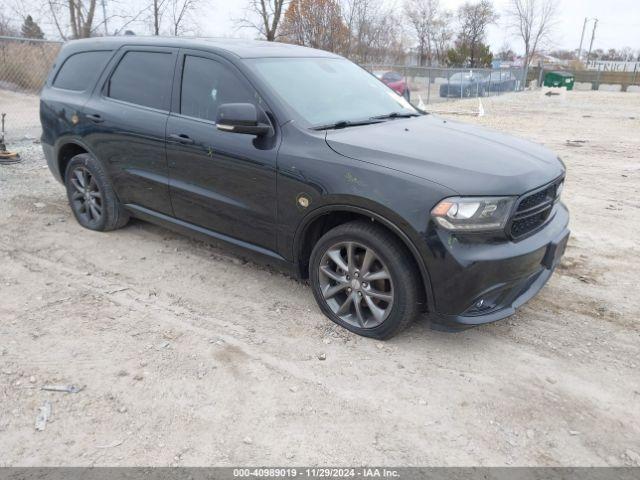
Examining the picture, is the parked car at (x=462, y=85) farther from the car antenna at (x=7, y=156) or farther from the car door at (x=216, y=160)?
the car door at (x=216, y=160)

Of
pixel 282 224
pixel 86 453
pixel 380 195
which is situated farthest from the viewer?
pixel 282 224

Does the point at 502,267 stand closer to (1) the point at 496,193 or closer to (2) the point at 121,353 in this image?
(1) the point at 496,193

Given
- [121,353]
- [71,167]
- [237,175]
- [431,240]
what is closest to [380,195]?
[431,240]

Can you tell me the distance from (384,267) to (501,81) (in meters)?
29.8

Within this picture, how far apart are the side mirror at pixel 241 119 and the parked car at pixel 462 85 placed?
72.4 ft

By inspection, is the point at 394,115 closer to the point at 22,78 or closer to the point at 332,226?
the point at 332,226

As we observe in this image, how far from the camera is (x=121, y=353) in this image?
3.27 m

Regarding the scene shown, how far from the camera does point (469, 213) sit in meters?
2.91

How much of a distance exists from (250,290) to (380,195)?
156 cm

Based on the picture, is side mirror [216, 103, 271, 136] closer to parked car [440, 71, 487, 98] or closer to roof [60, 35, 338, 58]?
roof [60, 35, 338, 58]

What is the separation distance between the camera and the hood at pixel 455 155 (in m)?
2.97

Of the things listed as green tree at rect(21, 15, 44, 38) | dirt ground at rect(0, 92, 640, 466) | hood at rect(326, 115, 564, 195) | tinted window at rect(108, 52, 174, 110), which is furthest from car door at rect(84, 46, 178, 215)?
green tree at rect(21, 15, 44, 38)

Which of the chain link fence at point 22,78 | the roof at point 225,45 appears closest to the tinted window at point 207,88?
the roof at point 225,45

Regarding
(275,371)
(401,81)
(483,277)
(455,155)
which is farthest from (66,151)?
(401,81)
